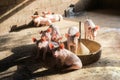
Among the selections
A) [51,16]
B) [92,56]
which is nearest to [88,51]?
[92,56]

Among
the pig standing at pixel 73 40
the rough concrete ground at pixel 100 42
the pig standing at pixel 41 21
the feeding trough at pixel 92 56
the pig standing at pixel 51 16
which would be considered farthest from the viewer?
the pig standing at pixel 51 16

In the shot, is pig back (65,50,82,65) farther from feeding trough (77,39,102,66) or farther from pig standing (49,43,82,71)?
feeding trough (77,39,102,66)

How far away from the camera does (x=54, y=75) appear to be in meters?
3.57

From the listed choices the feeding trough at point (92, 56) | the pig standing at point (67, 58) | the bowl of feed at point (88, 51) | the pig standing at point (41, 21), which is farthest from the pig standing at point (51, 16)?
the pig standing at point (67, 58)

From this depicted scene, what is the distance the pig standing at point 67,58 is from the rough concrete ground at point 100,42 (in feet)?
0.30

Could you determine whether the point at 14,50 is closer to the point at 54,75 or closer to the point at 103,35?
the point at 54,75

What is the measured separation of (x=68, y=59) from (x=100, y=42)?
4.38 feet

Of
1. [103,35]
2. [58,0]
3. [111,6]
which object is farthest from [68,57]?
[111,6]

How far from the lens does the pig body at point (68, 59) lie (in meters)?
3.63

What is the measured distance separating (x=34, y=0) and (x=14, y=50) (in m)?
2.08

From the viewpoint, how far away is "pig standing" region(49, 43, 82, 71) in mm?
3633

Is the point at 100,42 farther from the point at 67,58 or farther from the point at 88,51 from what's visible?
the point at 67,58

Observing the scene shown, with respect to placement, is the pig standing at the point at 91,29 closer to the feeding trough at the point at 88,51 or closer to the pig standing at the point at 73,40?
the feeding trough at the point at 88,51

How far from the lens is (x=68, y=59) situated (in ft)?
12.0
